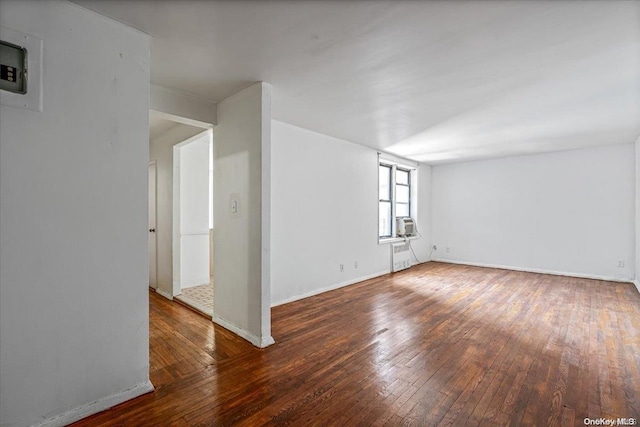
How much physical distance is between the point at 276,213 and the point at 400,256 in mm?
3406

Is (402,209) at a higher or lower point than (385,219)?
higher

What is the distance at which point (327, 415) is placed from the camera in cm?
177

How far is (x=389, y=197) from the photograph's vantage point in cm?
640

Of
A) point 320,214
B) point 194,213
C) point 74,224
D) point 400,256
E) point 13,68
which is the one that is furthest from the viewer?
point 400,256

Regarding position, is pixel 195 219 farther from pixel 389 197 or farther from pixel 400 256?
pixel 400 256

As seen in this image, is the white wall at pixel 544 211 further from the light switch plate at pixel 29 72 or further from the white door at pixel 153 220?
the light switch plate at pixel 29 72

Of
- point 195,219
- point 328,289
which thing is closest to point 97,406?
point 328,289

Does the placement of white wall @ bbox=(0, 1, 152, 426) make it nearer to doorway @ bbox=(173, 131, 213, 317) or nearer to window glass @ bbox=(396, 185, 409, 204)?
doorway @ bbox=(173, 131, 213, 317)

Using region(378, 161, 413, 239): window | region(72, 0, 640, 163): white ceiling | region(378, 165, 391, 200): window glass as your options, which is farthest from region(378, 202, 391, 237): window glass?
region(72, 0, 640, 163): white ceiling

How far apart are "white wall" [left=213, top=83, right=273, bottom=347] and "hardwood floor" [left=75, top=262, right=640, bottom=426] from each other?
0.82 feet

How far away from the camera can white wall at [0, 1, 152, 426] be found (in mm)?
1534

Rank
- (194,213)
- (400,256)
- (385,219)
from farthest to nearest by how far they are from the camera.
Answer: (385,219) → (400,256) → (194,213)

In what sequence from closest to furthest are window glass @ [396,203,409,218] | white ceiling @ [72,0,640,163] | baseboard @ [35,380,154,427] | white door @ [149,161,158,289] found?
baseboard @ [35,380,154,427] < white ceiling @ [72,0,640,163] < white door @ [149,161,158,289] < window glass @ [396,203,409,218]

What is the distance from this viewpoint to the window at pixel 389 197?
619 centimetres
